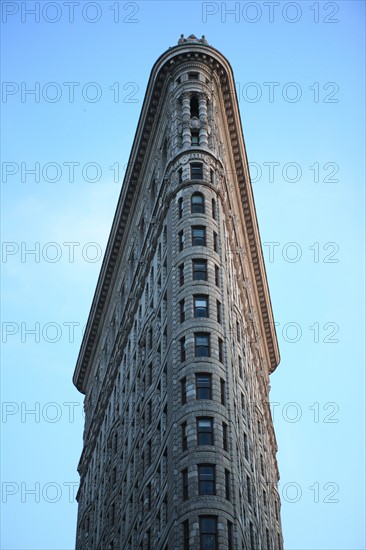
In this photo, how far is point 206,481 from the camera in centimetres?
6588

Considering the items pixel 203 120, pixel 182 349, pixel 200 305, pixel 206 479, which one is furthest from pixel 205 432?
pixel 203 120

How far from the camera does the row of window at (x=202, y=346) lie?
240 feet

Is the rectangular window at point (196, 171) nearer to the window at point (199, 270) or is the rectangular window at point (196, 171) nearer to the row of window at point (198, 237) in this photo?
the row of window at point (198, 237)

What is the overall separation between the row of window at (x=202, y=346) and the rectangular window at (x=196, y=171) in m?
17.5

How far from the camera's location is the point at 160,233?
89688mm

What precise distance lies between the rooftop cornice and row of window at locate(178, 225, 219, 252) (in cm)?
2111

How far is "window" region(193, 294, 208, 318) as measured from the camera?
7538cm

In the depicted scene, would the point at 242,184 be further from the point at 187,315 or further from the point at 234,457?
the point at 234,457

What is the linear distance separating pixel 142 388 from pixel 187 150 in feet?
71.7

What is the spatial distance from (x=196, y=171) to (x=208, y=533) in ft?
115

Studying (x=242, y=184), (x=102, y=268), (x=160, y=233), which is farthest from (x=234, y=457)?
(x=102, y=268)

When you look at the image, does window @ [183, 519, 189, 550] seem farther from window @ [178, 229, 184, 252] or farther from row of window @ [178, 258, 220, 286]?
window @ [178, 229, 184, 252]

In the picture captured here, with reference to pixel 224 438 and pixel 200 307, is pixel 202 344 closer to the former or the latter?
pixel 200 307

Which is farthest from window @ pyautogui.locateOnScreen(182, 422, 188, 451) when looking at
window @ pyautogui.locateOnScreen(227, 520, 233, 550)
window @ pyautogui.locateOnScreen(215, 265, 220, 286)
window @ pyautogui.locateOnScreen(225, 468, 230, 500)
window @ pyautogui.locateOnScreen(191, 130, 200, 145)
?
window @ pyautogui.locateOnScreen(191, 130, 200, 145)
